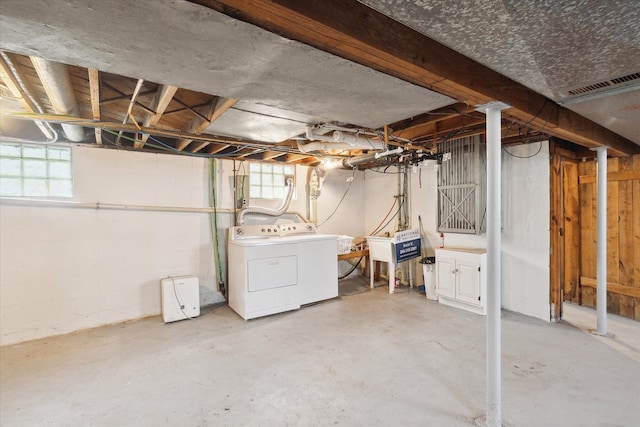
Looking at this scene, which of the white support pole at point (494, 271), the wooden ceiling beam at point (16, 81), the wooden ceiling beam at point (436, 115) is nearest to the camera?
the wooden ceiling beam at point (16, 81)

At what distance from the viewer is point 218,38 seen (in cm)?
118

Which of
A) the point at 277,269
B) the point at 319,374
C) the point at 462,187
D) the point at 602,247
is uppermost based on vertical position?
the point at 462,187

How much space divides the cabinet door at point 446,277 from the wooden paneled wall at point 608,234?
1.16 m

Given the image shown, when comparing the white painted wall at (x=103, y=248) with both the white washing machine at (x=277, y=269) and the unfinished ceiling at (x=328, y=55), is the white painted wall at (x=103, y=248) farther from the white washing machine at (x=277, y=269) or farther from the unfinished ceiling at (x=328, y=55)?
the unfinished ceiling at (x=328, y=55)

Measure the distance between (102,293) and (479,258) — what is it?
14.9ft

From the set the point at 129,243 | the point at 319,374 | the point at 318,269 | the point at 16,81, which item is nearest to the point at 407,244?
the point at 318,269

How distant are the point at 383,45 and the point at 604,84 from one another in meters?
1.52

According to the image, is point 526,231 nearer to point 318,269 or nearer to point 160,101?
point 318,269

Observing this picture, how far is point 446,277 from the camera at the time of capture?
393cm

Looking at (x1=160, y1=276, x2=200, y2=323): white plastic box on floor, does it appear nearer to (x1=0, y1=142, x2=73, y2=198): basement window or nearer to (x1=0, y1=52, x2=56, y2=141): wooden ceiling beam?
(x1=0, y1=142, x2=73, y2=198): basement window

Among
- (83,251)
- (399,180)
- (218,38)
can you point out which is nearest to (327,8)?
(218,38)

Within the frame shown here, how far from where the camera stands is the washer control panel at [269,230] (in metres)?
4.02

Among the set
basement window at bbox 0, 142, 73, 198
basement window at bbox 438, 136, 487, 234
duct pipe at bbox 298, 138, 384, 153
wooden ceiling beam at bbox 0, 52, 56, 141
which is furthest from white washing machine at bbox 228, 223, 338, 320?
wooden ceiling beam at bbox 0, 52, 56, 141

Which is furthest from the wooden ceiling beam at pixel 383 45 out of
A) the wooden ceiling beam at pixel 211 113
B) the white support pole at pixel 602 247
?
the white support pole at pixel 602 247
